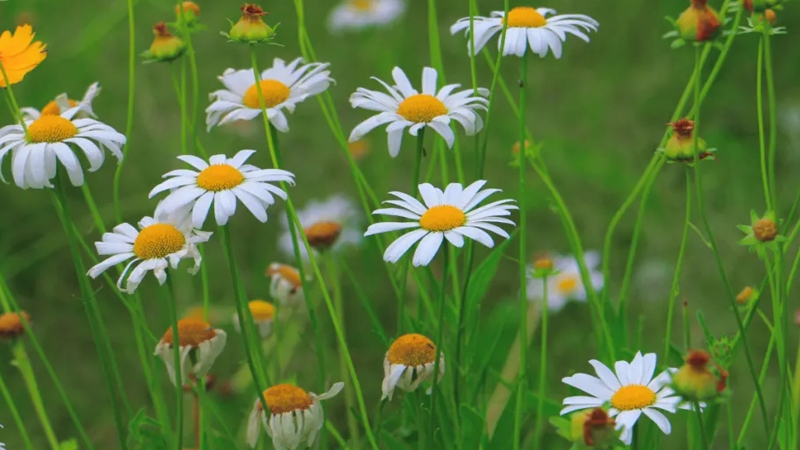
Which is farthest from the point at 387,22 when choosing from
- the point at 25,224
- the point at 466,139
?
the point at 25,224

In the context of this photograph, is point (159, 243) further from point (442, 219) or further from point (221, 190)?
point (442, 219)

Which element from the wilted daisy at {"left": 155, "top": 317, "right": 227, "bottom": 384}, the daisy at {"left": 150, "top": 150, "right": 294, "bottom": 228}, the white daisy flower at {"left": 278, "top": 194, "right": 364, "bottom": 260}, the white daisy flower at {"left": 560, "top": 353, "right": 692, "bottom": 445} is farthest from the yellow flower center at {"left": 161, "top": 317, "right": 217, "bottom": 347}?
the white daisy flower at {"left": 278, "top": 194, "right": 364, "bottom": 260}

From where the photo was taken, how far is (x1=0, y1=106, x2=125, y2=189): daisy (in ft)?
2.01

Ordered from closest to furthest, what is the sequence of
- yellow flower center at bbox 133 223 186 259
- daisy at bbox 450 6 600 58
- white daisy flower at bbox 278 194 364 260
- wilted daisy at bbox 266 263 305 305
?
yellow flower center at bbox 133 223 186 259 < daisy at bbox 450 6 600 58 < wilted daisy at bbox 266 263 305 305 < white daisy flower at bbox 278 194 364 260

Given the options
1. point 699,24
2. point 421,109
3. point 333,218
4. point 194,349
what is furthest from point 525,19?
point 333,218

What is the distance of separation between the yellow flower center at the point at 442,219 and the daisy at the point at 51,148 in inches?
7.9

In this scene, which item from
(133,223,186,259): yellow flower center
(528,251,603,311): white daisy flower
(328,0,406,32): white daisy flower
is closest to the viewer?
(133,223,186,259): yellow flower center

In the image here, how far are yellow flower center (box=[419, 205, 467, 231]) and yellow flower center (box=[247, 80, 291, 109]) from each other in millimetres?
182

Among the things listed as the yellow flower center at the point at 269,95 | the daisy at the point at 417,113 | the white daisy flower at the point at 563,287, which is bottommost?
the white daisy flower at the point at 563,287

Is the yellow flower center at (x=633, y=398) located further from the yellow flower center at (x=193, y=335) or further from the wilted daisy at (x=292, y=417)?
the yellow flower center at (x=193, y=335)

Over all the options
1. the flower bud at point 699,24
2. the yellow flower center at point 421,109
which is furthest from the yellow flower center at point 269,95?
the flower bud at point 699,24

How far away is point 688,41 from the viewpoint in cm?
55

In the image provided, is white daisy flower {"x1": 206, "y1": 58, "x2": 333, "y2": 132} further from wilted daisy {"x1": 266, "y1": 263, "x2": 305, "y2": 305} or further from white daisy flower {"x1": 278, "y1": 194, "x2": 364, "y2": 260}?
white daisy flower {"x1": 278, "y1": 194, "x2": 364, "y2": 260}

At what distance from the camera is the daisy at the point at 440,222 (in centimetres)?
59
